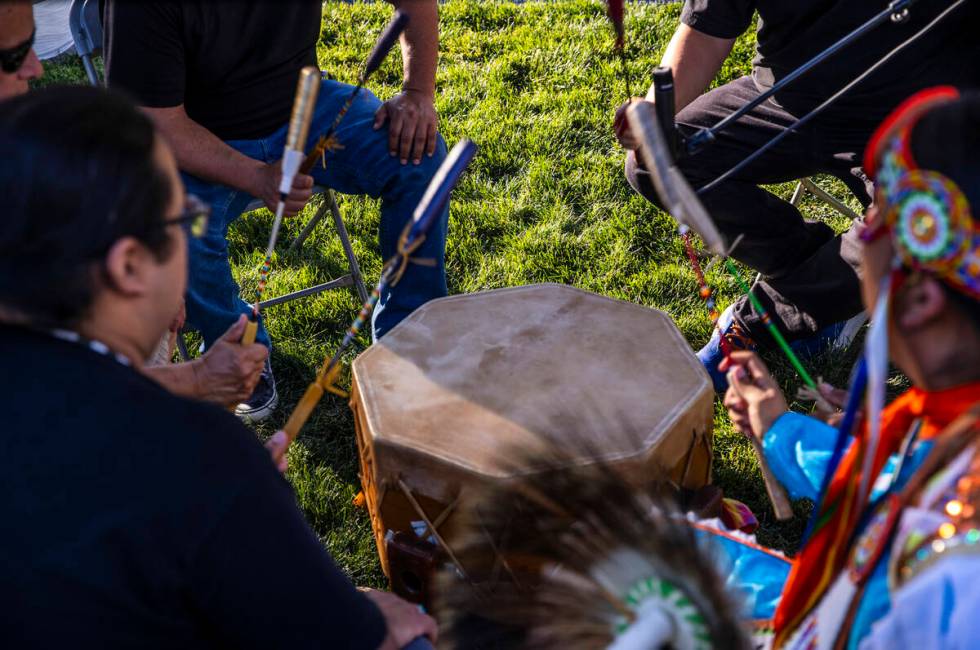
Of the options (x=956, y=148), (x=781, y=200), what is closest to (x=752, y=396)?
(x=956, y=148)

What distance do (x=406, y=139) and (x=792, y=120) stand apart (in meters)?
1.18

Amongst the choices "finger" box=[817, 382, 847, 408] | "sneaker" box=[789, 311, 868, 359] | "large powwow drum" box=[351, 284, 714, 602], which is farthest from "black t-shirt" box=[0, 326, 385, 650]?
"sneaker" box=[789, 311, 868, 359]

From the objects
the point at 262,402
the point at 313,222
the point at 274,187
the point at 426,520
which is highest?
the point at 274,187

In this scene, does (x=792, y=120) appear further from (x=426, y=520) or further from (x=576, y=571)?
(x=576, y=571)

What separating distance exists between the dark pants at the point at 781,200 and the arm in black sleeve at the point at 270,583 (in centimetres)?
185

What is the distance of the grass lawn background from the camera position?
102 inches

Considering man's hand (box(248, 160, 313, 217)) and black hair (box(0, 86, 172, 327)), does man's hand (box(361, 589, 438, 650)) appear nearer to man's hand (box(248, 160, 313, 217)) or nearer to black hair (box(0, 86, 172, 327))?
black hair (box(0, 86, 172, 327))

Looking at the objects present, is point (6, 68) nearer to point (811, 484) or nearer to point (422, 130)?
point (422, 130)

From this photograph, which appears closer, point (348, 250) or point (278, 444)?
point (278, 444)

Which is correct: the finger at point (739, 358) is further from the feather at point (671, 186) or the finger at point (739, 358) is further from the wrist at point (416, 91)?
the wrist at point (416, 91)

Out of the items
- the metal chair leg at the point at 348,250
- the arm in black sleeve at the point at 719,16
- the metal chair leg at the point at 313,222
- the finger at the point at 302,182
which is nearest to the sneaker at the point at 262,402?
the metal chair leg at the point at 348,250

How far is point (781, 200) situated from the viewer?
8.92 ft

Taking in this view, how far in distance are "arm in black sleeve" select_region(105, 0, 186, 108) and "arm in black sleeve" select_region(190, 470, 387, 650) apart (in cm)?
137

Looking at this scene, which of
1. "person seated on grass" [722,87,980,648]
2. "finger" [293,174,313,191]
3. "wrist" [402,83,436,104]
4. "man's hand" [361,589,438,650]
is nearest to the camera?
"person seated on grass" [722,87,980,648]
